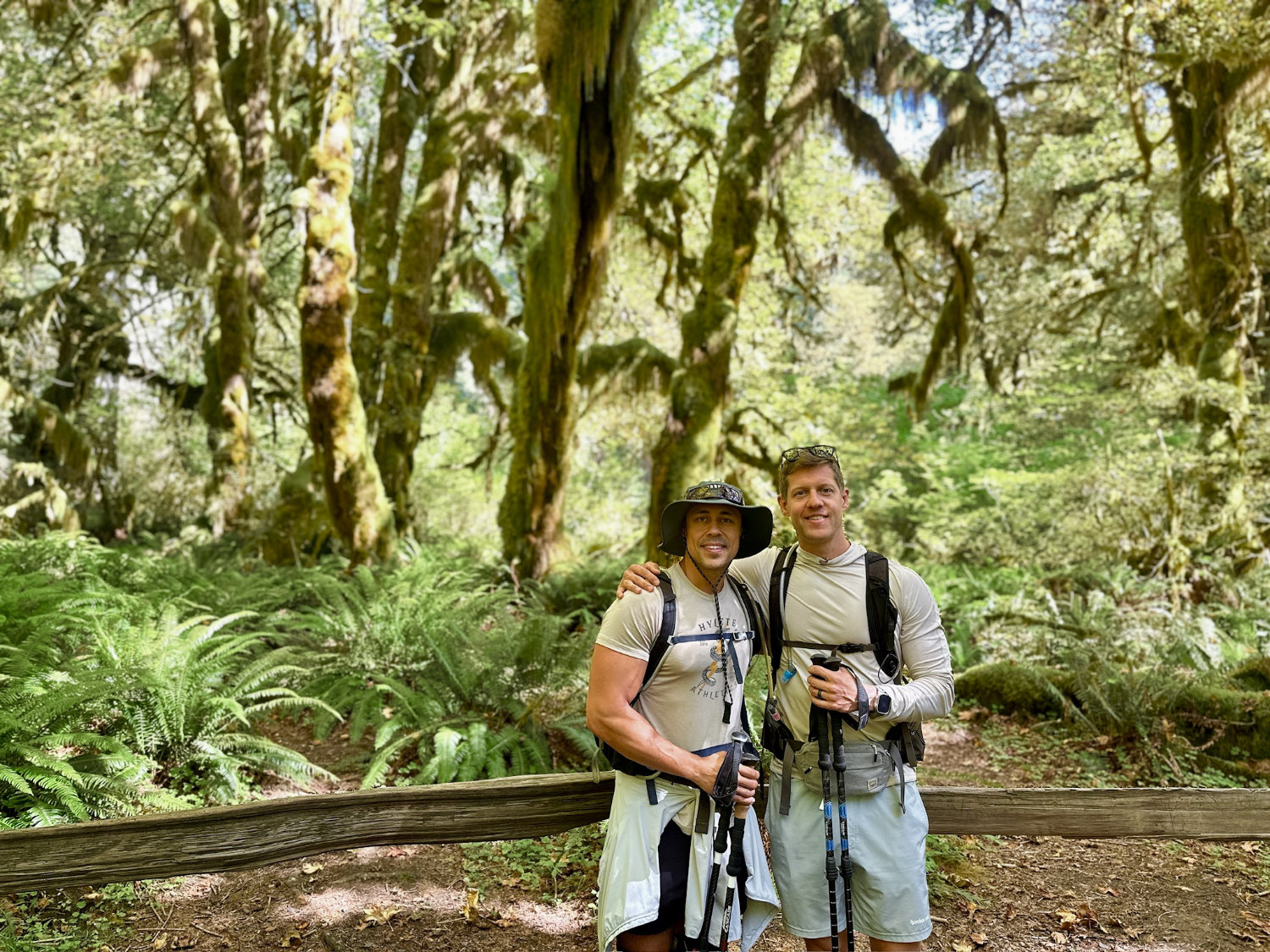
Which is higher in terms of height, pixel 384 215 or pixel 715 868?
pixel 384 215

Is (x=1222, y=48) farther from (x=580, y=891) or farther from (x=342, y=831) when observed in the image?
(x=342, y=831)

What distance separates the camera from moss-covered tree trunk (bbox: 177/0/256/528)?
12.4m

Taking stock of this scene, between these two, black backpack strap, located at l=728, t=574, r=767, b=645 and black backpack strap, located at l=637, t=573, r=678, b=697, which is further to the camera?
black backpack strap, located at l=728, t=574, r=767, b=645

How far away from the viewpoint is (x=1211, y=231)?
37.9 feet

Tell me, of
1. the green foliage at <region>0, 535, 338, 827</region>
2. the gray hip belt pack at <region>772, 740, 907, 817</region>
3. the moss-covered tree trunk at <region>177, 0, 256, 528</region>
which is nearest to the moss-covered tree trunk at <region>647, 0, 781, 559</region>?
A: the green foliage at <region>0, 535, 338, 827</region>

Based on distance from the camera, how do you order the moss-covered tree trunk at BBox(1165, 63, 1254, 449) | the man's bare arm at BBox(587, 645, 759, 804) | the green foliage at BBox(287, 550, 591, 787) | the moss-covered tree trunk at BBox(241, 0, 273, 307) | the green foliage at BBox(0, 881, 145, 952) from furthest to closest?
1. the moss-covered tree trunk at BBox(241, 0, 273, 307)
2. the moss-covered tree trunk at BBox(1165, 63, 1254, 449)
3. the green foliage at BBox(287, 550, 591, 787)
4. the green foliage at BBox(0, 881, 145, 952)
5. the man's bare arm at BBox(587, 645, 759, 804)

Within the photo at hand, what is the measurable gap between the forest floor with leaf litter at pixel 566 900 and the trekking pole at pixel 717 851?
1779 millimetres

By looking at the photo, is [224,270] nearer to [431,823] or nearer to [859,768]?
[431,823]

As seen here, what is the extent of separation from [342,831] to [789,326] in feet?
58.4

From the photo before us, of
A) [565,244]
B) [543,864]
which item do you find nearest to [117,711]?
[543,864]

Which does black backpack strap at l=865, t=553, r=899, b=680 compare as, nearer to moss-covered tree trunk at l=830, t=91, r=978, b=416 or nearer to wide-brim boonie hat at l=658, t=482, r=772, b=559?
wide-brim boonie hat at l=658, t=482, r=772, b=559

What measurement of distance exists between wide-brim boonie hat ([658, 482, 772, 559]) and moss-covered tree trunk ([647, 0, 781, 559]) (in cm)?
740

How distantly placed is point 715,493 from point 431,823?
5.85 feet

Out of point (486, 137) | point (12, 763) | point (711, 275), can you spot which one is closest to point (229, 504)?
point (486, 137)
